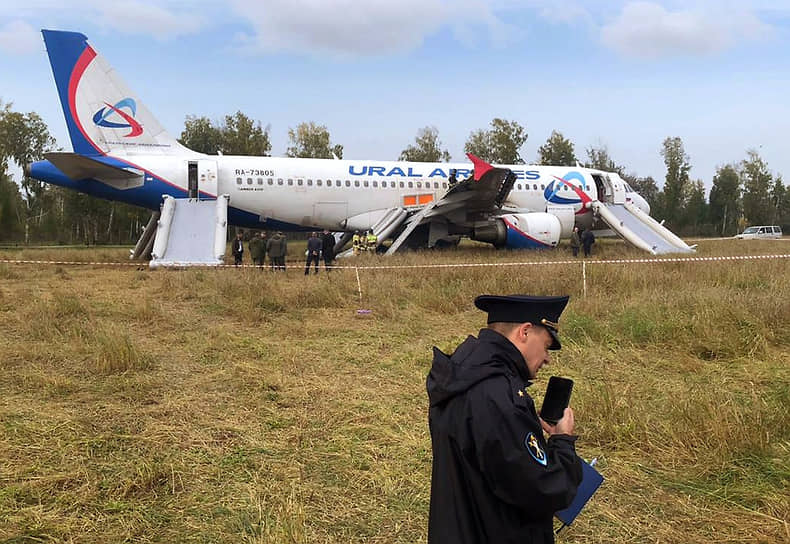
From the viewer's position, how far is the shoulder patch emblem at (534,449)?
4.85ft

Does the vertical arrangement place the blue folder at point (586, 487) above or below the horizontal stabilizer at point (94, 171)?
below

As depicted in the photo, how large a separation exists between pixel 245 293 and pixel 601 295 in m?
5.66

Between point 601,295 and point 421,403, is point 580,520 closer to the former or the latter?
point 421,403

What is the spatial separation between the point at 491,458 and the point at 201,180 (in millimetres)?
16279

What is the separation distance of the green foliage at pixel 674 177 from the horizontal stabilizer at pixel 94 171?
48808 millimetres

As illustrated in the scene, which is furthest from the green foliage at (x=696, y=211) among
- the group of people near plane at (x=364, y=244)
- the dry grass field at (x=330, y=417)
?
the dry grass field at (x=330, y=417)

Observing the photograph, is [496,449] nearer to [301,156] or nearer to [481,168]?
[481,168]

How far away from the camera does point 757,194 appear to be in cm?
5809

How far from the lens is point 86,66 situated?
15469 mm

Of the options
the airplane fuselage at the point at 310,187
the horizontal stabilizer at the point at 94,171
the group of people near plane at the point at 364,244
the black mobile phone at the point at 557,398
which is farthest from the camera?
the group of people near plane at the point at 364,244

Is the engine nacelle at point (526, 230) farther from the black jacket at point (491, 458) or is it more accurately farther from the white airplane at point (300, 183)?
the black jacket at point (491, 458)

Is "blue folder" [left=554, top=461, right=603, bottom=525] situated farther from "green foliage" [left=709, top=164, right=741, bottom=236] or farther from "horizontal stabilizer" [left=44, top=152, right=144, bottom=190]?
"green foliage" [left=709, top=164, right=741, bottom=236]

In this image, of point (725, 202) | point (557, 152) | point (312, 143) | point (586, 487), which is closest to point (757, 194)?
point (725, 202)

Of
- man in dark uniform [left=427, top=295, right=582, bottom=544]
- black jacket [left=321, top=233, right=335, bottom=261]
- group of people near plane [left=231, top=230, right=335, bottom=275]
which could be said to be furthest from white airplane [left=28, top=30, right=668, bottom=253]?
man in dark uniform [left=427, top=295, right=582, bottom=544]
